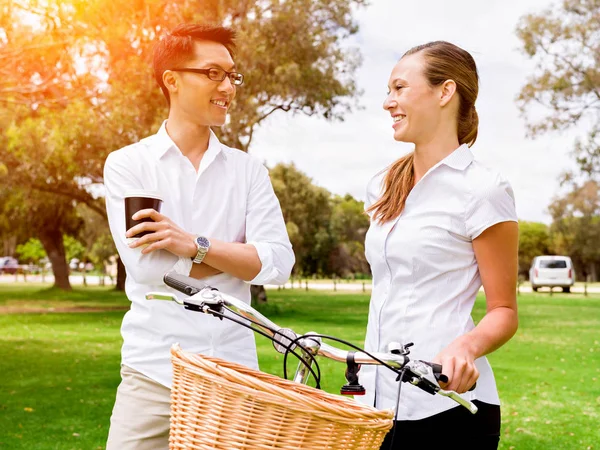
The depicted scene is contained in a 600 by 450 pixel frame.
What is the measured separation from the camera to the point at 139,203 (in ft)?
9.60

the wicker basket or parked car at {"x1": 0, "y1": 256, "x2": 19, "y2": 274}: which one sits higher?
the wicker basket

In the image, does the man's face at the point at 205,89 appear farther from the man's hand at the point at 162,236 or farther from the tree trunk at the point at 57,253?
the tree trunk at the point at 57,253

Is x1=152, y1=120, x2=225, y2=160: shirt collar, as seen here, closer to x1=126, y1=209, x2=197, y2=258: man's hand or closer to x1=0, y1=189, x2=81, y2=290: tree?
x1=126, y1=209, x2=197, y2=258: man's hand

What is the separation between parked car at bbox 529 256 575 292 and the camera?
43.6 meters

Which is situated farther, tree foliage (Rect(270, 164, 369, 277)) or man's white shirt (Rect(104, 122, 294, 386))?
tree foliage (Rect(270, 164, 369, 277))

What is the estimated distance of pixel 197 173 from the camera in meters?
3.51

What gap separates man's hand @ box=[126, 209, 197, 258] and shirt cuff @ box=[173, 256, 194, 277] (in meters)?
0.03

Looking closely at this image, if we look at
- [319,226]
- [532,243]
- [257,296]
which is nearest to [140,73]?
[257,296]

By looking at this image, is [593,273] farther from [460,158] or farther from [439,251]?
[439,251]

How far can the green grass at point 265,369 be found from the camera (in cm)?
955

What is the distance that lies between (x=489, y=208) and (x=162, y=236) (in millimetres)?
1155

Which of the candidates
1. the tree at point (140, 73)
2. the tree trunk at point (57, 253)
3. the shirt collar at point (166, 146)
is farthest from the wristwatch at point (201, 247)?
the tree trunk at point (57, 253)

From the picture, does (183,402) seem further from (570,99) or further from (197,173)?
(570,99)

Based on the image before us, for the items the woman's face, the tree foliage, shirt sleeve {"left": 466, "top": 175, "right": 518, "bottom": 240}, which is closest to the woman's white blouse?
shirt sleeve {"left": 466, "top": 175, "right": 518, "bottom": 240}
